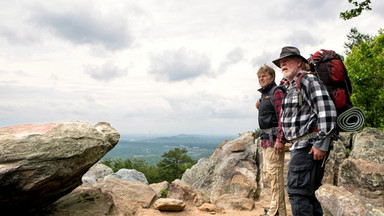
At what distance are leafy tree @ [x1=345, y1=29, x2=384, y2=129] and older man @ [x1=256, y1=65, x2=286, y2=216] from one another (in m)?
10.2

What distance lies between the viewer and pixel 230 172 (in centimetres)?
1227

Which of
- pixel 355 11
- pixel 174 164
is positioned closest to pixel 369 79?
pixel 355 11

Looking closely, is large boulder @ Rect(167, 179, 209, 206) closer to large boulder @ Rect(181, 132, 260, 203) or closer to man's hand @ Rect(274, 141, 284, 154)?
large boulder @ Rect(181, 132, 260, 203)

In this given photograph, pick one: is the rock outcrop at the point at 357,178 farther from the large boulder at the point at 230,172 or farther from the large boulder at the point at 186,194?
the large boulder at the point at 186,194

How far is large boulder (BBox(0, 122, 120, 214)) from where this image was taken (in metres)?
6.31

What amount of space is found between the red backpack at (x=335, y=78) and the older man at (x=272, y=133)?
209cm

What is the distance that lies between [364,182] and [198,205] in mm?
5243

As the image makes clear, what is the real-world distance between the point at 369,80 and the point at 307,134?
1365 cm

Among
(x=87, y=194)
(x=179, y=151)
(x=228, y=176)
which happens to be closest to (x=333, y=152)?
(x=228, y=176)

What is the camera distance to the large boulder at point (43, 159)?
631 cm

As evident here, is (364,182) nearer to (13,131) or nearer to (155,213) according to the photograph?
(155,213)

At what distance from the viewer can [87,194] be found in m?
9.01

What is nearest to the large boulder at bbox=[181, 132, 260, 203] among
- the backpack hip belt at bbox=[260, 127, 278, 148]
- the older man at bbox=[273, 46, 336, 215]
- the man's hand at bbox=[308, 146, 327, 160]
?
the backpack hip belt at bbox=[260, 127, 278, 148]

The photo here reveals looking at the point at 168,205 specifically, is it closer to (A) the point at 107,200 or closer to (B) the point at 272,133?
(A) the point at 107,200
